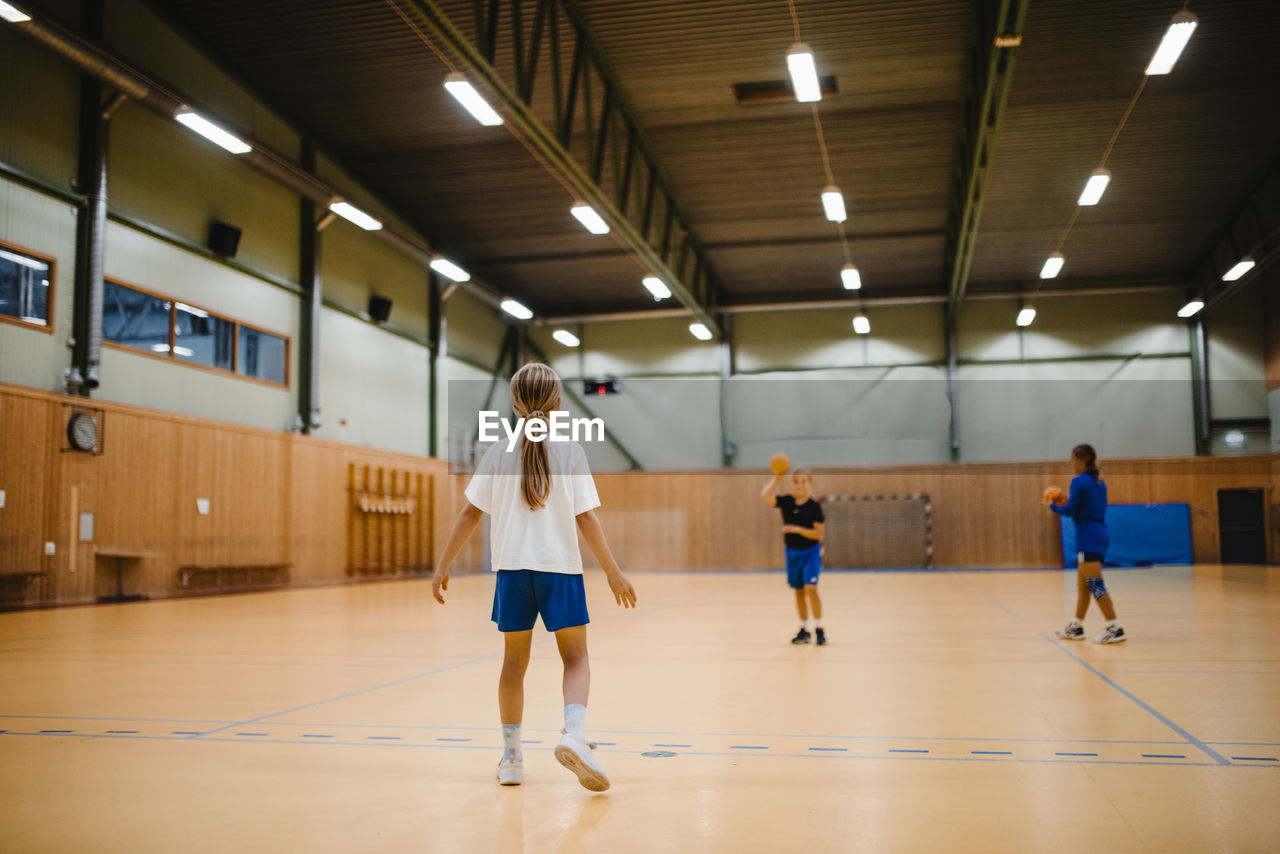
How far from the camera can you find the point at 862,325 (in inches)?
1159

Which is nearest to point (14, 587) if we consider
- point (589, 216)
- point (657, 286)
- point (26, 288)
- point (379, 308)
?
point (26, 288)

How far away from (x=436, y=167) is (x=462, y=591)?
910cm

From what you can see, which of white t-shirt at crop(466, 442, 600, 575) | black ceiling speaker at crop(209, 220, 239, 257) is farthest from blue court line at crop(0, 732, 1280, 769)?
black ceiling speaker at crop(209, 220, 239, 257)

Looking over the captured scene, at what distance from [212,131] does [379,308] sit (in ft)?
27.4

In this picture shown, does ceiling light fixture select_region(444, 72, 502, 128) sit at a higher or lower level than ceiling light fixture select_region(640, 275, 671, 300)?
higher

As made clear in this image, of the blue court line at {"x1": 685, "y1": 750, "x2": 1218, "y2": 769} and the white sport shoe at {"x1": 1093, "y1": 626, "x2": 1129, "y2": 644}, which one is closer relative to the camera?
the blue court line at {"x1": 685, "y1": 750, "x2": 1218, "y2": 769}

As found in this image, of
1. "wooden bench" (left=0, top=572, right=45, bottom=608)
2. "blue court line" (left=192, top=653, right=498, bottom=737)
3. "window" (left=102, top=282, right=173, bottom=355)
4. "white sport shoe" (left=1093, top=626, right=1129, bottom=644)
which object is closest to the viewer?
"blue court line" (left=192, top=653, right=498, bottom=737)

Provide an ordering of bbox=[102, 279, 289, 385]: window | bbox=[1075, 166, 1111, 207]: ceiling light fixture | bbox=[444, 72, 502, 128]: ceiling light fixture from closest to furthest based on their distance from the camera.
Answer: bbox=[444, 72, 502, 128]: ceiling light fixture
bbox=[102, 279, 289, 385]: window
bbox=[1075, 166, 1111, 207]: ceiling light fixture

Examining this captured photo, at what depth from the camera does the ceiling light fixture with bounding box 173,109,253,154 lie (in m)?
15.1

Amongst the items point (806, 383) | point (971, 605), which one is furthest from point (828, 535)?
point (971, 605)

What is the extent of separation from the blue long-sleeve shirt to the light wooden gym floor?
3.12 ft

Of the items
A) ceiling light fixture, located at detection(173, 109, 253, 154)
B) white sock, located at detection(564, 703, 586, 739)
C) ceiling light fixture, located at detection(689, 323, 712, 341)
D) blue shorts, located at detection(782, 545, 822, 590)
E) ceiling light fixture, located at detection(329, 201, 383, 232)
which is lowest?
white sock, located at detection(564, 703, 586, 739)

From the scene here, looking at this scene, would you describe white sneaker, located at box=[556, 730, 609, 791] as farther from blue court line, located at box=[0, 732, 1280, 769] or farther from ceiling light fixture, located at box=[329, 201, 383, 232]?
ceiling light fixture, located at box=[329, 201, 383, 232]

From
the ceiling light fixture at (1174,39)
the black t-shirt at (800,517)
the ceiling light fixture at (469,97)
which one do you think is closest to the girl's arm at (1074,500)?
the black t-shirt at (800,517)
